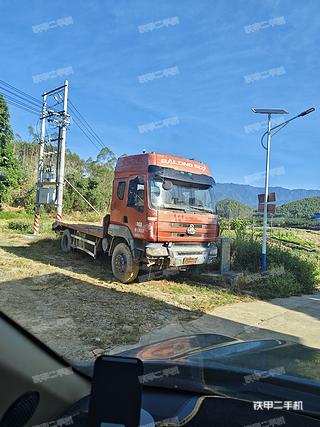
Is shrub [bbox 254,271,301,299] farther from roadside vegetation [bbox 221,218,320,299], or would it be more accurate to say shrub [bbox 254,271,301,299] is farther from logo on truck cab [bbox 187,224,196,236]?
logo on truck cab [bbox 187,224,196,236]

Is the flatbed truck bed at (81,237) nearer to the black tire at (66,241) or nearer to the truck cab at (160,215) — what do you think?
the black tire at (66,241)

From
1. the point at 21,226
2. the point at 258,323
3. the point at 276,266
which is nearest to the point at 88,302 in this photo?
the point at 258,323

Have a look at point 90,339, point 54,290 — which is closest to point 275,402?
point 90,339

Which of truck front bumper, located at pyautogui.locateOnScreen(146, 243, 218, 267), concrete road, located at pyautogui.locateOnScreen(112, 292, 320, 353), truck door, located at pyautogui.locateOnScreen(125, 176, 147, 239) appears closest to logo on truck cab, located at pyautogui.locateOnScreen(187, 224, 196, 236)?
truck front bumper, located at pyautogui.locateOnScreen(146, 243, 218, 267)

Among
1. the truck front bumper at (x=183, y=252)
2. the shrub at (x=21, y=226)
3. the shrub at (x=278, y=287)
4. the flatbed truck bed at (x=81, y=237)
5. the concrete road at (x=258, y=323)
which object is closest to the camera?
the concrete road at (x=258, y=323)

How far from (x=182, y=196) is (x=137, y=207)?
40.7 inches

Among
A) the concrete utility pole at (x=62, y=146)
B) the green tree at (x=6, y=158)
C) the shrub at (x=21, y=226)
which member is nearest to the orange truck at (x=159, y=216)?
the concrete utility pole at (x=62, y=146)

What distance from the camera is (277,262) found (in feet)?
33.1

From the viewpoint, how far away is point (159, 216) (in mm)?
7461

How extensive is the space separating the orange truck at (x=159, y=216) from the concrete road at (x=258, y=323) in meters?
1.62

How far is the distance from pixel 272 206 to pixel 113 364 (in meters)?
9.11

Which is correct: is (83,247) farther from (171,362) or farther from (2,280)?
(171,362)

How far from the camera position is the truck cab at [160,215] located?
755 cm

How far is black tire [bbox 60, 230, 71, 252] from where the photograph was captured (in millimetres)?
11903
